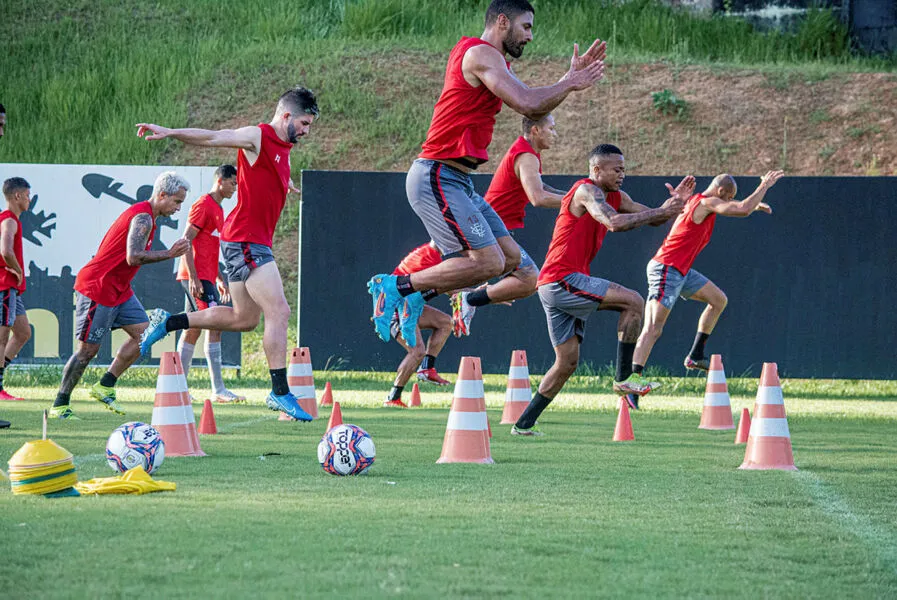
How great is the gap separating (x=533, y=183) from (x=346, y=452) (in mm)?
4061

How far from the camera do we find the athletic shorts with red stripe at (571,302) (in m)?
8.80

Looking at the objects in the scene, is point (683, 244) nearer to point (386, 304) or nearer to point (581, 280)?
point (581, 280)

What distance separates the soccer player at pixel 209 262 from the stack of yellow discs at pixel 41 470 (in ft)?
21.0

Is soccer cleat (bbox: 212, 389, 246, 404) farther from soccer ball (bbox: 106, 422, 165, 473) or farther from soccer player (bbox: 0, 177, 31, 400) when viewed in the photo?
soccer ball (bbox: 106, 422, 165, 473)

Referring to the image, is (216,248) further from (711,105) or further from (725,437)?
(711,105)

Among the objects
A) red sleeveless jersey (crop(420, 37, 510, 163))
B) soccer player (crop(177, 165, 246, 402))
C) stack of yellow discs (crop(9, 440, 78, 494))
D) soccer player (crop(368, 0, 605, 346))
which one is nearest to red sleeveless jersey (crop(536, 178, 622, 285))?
soccer player (crop(368, 0, 605, 346))

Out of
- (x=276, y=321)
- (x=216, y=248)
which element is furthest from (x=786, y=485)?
(x=216, y=248)

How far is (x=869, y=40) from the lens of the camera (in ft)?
84.4

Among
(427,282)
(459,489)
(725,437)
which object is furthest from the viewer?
(725,437)

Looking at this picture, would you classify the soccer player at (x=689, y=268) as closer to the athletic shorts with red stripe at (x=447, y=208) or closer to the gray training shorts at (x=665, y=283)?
the gray training shorts at (x=665, y=283)

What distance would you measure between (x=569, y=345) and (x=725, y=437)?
158 centimetres

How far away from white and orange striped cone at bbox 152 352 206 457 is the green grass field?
0.75ft

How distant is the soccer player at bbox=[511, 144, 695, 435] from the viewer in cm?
871

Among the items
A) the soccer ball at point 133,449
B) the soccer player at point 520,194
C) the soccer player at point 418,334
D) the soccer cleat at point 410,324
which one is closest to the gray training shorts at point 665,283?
the soccer player at point 418,334
